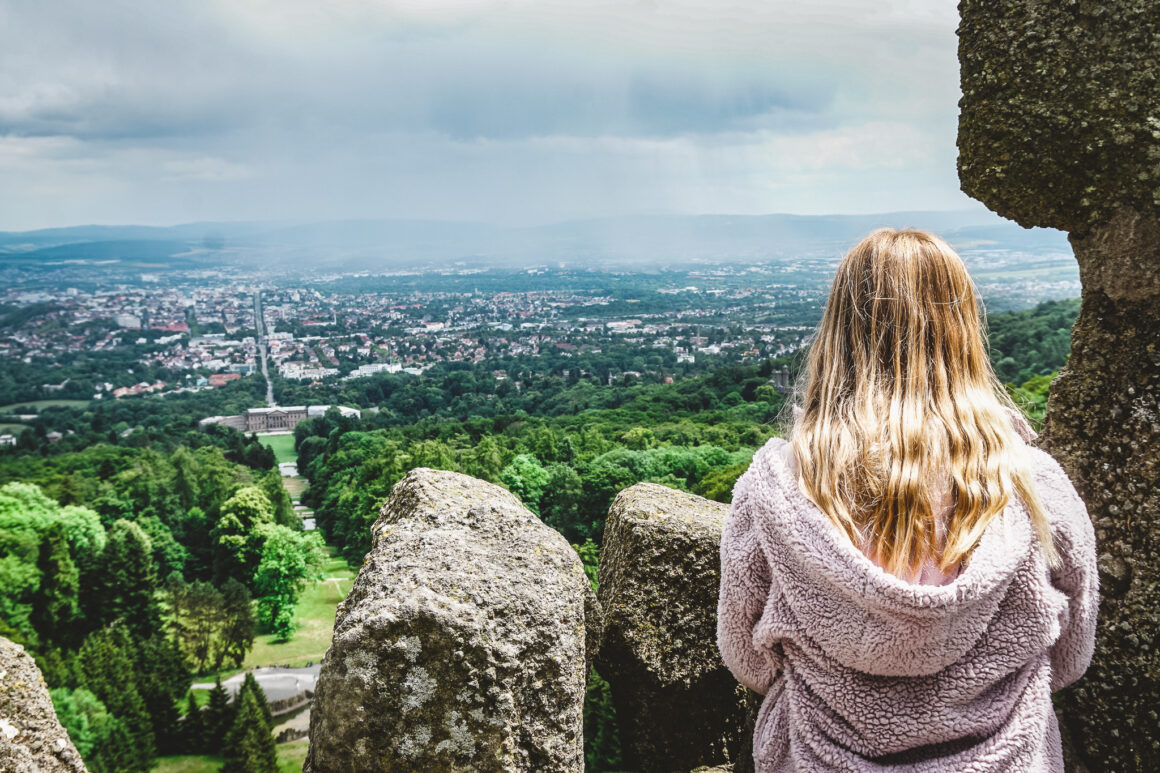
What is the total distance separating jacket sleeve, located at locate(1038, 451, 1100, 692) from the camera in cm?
257

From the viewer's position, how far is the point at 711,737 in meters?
4.03

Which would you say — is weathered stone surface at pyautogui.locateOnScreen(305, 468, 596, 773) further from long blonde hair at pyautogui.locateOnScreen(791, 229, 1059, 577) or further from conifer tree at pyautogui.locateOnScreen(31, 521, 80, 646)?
conifer tree at pyautogui.locateOnScreen(31, 521, 80, 646)

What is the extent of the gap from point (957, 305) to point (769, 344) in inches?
3867

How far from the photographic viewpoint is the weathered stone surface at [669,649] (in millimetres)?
3924

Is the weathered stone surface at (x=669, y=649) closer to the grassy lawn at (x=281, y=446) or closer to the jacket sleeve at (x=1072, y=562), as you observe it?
the jacket sleeve at (x=1072, y=562)

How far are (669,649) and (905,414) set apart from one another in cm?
192

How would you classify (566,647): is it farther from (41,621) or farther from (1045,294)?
(1045,294)

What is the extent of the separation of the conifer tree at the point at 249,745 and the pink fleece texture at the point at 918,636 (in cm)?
1768

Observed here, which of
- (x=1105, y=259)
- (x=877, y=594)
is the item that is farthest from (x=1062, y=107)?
(x=877, y=594)

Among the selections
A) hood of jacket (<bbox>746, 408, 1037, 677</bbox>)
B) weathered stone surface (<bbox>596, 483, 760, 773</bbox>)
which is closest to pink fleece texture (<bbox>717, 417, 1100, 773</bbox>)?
hood of jacket (<bbox>746, 408, 1037, 677</bbox>)

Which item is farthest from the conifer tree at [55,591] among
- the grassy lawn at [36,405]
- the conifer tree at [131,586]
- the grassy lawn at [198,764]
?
the grassy lawn at [36,405]

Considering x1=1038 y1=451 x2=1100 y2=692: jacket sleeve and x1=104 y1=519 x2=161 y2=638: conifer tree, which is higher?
x1=1038 y1=451 x2=1100 y2=692: jacket sleeve

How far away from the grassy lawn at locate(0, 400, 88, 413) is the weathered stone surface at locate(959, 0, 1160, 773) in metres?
117

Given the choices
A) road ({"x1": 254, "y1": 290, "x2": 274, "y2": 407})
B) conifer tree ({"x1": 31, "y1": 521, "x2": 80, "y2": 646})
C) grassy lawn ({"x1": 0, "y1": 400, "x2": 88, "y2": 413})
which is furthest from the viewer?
road ({"x1": 254, "y1": 290, "x2": 274, "y2": 407})
